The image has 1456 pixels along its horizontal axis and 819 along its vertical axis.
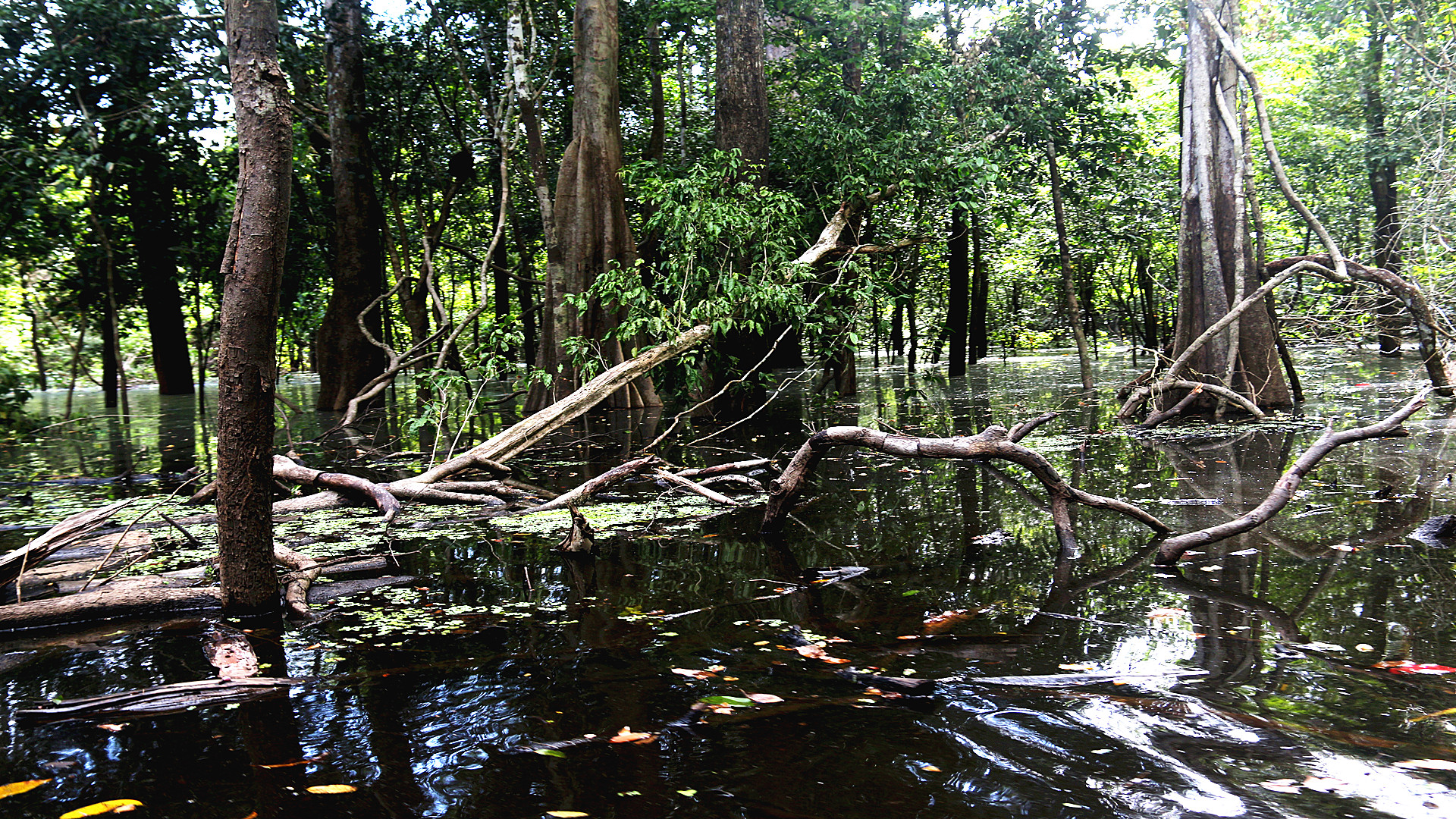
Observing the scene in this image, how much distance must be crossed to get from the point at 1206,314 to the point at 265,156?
10401 millimetres

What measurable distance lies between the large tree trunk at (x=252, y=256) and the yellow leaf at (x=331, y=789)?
1691mm

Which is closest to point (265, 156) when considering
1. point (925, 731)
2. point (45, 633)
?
point (45, 633)

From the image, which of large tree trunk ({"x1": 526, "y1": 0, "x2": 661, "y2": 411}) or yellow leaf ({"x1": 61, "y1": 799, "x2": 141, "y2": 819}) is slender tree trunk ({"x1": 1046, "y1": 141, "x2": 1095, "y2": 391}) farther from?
yellow leaf ({"x1": 61, "y1": 799, "x2": 141, "y2": 819})

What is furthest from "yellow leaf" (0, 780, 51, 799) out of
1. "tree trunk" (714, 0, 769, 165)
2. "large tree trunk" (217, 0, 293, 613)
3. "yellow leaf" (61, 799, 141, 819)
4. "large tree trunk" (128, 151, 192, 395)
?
"large tree trunk" (128, 151, 192, 395)

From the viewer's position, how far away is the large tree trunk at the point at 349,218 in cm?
1447

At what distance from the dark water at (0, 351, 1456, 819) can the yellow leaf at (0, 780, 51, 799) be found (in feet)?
0.21

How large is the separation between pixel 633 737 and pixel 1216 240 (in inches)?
409

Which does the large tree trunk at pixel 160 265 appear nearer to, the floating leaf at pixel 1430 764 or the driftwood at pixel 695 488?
the driftwood at pixel 695 488

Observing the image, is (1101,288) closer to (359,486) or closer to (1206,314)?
(1206,314)

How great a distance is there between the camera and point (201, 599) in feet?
14.1

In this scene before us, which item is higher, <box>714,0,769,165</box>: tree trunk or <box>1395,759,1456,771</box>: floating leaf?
<box>714,0,769,165</box>: tree trunk

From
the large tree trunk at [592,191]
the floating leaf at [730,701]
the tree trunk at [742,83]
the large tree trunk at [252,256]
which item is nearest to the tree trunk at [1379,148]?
the tree trunk at [742,83]

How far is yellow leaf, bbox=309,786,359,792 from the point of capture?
258 cm

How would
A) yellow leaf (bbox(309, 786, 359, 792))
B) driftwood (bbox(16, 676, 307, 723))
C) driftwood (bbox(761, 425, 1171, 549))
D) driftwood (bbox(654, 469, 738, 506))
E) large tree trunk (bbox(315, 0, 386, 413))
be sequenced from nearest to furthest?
yellow leaf (bbox(309, 786, 359, 792)) → driftwood (bbox(16, 676, 307, 723)) → driftwood (bbox(761, 425, 1171, 549)) → driftwood (bbox(654, 469, 738, 506)) → large tree trunk (bbox(315, 0, 386, 413))
